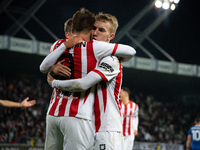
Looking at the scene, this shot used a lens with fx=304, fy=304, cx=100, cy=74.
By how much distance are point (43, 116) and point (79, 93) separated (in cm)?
1605

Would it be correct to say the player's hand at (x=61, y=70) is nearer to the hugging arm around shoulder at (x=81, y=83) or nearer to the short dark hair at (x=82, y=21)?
the hugging arm around shoulder at (x=81, y=83)

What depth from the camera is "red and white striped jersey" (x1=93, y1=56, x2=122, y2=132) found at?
8.96ft

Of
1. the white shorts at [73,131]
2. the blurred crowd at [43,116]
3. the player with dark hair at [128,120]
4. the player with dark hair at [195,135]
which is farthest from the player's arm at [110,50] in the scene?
the blurred crowd at [43,116]

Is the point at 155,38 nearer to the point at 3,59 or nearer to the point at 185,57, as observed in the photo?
the point at 185,57

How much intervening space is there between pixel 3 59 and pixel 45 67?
62.0 ft

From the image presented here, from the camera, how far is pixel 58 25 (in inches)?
984

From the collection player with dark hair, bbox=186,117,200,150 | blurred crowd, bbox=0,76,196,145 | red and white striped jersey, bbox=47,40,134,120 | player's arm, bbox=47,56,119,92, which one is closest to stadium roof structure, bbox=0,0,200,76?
blurred crowd, bbox=0,76,196,145

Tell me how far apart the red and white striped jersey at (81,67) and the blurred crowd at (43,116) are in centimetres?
1096

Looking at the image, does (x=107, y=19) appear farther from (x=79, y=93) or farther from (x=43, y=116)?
(x=43, y=116)

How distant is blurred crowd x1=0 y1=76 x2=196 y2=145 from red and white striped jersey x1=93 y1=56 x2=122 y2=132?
1100 centimetres

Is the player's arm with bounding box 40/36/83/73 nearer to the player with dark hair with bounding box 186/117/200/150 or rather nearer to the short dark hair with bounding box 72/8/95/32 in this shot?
the short dark hair with bounding box 72/8/95/32

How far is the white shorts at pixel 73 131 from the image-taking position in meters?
2.60

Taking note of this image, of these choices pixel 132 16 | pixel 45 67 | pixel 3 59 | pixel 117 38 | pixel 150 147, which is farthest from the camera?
pixel 132 16

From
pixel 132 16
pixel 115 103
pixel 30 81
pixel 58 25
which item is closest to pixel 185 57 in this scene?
pixel 132 16
